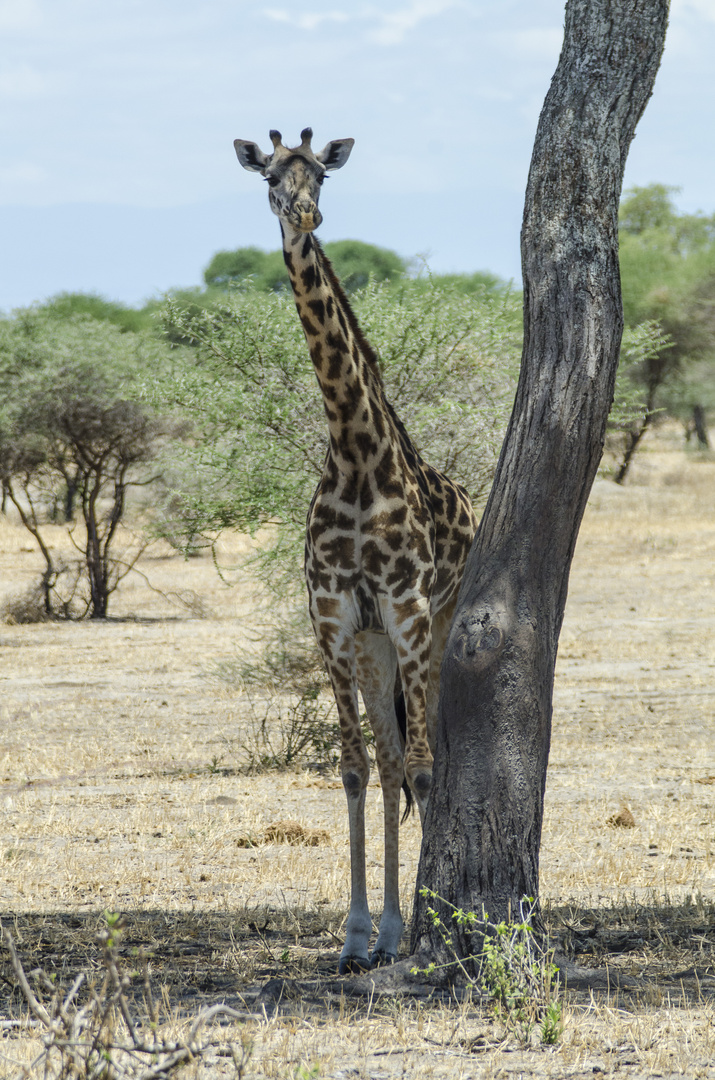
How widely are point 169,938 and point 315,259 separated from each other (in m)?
3.02

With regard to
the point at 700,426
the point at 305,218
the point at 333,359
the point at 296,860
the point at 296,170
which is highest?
the point at 700,426

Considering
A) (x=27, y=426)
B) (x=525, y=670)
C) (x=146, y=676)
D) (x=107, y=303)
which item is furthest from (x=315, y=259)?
(x=107, y=303)

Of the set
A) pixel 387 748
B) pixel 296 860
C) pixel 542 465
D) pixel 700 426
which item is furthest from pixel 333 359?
pixel 700 426

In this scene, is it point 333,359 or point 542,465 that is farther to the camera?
point 333,359

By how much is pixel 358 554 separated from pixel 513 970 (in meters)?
1.93

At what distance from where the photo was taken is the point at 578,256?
4.44m

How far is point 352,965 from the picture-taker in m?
4.82

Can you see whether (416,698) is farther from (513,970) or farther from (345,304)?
(345,304)

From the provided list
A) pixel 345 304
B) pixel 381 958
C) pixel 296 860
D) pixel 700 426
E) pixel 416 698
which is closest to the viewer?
pixel 381 958

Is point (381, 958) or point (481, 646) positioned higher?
point (481, 646)

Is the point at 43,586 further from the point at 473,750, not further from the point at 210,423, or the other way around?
the point at 473,750

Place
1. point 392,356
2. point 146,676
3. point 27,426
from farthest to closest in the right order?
point 27,426
point 146,676
point 392,356

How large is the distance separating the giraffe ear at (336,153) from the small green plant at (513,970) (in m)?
3.32

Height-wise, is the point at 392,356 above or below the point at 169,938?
above
